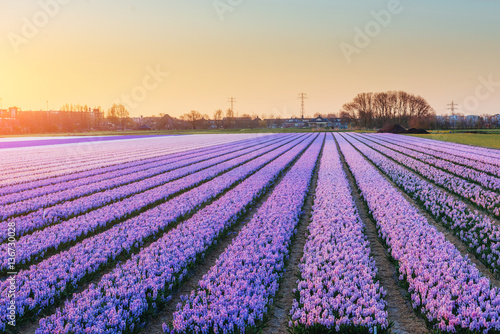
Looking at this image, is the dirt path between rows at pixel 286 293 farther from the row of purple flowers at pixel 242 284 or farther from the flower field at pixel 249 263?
Result: the row of purple flowers at pixel 242 284

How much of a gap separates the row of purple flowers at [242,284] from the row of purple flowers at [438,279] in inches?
78.3

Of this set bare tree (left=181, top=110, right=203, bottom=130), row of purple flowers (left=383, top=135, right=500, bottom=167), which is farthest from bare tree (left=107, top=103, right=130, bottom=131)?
row of purple flowers (left=383, top=135, right=500, bottom=167)

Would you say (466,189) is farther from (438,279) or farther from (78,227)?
(78,227)

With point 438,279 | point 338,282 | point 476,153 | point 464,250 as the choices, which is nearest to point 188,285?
point 338,282

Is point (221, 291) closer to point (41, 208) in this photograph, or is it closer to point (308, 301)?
point (308, 301)

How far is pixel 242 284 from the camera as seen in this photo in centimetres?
511

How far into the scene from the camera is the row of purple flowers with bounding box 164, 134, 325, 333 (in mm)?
4258

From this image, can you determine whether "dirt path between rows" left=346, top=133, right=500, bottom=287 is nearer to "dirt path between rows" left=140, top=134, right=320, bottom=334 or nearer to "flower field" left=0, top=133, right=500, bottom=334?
"flower field" left=0, top=133, right=500, bottom=334

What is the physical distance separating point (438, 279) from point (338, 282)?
1454 millimetres

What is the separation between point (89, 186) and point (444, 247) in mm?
12386

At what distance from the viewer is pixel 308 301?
462 centimetres

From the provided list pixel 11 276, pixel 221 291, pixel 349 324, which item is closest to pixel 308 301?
pixel 349 324

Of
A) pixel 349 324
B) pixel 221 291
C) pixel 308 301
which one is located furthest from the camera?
pixel 221 291

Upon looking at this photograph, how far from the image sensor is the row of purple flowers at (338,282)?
4207 mm
